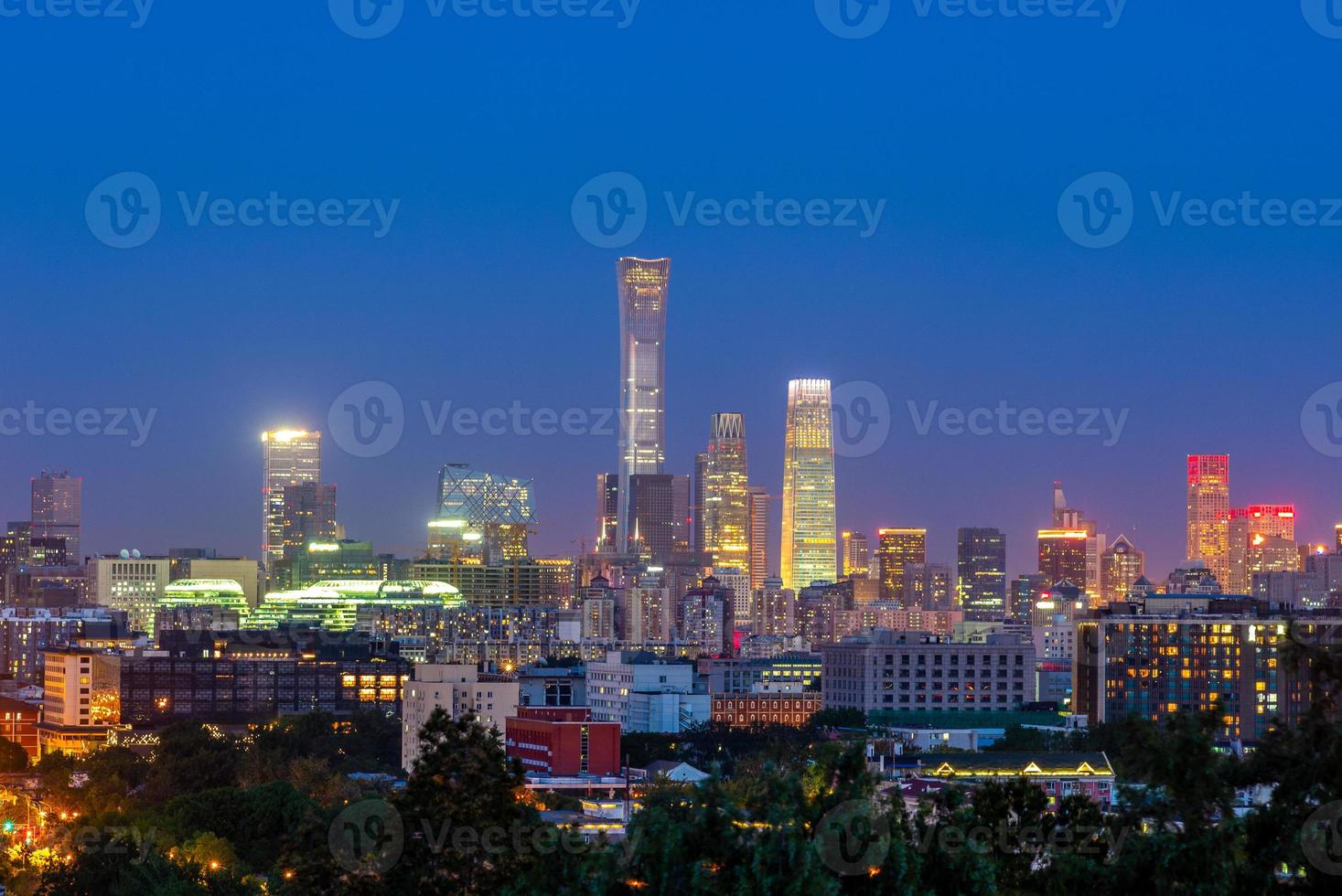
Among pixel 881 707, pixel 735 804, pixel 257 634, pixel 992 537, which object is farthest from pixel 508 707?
pixel 992 537

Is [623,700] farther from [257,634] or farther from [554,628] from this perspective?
[554,628]

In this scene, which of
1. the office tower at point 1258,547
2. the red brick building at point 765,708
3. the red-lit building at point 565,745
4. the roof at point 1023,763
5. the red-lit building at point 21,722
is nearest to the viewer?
the roof at point 1023,763

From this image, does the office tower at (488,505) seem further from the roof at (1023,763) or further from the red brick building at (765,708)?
the roof at (1023,763)

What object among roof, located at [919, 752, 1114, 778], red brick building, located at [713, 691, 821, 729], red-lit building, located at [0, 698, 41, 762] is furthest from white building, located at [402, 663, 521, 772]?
roof, located at [919, 752, 1114, 778]

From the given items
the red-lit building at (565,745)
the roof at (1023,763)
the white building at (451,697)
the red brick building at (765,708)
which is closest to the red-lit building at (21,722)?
the white building at (451,697)

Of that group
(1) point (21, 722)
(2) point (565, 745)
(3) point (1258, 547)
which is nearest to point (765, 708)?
(1) point (21, 722)

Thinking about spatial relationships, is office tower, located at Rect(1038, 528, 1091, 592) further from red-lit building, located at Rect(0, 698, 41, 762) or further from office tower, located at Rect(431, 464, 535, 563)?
red-lit building, located at Rect(0, 698, 41, 762)
